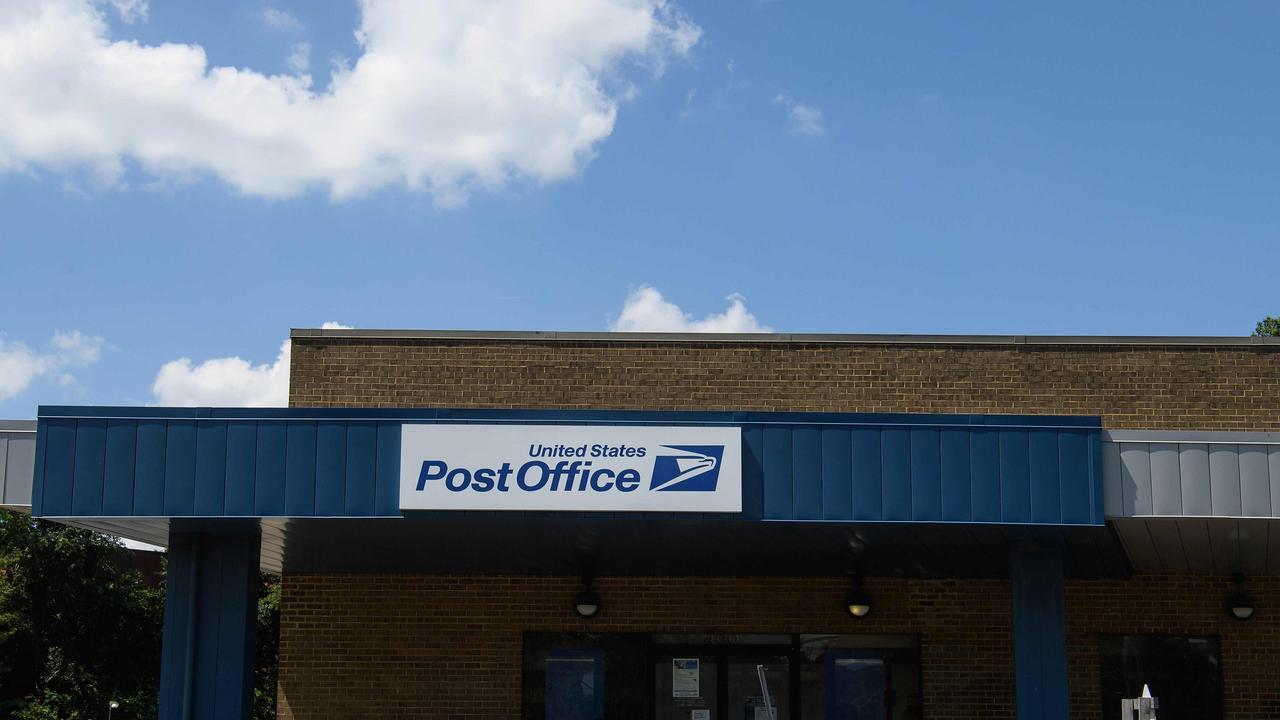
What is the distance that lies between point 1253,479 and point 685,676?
816 cm

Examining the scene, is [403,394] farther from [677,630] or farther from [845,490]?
[845,490]

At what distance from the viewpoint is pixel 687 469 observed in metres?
12.0

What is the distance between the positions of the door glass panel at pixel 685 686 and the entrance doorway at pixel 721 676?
13mm

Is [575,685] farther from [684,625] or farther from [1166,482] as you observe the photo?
[1166,482]

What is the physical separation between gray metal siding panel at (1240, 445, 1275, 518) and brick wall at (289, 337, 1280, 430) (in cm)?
636

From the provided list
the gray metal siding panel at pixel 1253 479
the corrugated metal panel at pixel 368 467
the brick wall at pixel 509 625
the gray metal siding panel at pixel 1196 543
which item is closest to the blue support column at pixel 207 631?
the corrugated metal panel at pixel 368 467

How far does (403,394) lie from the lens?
1811 cm

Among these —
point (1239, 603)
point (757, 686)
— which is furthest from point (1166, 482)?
point (757, 686)

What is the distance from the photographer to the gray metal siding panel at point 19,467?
12383mm

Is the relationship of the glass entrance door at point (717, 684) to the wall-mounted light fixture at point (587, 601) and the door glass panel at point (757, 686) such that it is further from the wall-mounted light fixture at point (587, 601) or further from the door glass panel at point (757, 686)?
the wall-mounted light fixture at point (587, 601)

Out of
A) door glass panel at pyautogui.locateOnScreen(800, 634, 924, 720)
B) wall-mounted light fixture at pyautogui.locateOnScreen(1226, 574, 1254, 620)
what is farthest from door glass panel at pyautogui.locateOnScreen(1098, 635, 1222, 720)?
door glass panel at pyautogui.locateOnScreen(800, 634, 924, 720)

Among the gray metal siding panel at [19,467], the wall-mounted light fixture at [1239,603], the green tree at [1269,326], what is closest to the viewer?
the gray metal siding panel at [19,467]

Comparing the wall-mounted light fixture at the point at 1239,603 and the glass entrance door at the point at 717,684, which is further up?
the wall-mounted light fixture at the point at 1239,603

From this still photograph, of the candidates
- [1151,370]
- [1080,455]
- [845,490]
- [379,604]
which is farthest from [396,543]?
[1151,370]
